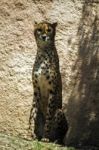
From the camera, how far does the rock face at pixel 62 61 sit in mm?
11805

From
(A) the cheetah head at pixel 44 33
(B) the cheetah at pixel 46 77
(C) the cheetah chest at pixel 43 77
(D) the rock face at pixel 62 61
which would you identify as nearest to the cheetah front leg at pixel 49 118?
(B) the cheetah at pixel 46 77

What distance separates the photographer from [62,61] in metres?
11.8

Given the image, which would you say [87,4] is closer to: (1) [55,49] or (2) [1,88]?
(1) [55,49]

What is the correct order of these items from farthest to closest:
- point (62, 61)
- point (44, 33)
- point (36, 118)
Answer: point (62, 61) < point (36, 118) < point (44, 33)

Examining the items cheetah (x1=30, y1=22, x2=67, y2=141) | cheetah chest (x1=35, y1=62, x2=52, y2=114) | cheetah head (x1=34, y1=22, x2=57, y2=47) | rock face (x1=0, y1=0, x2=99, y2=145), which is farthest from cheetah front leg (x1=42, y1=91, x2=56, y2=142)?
cheetah head (x1=34, y1=22, x2=57, y2=47)

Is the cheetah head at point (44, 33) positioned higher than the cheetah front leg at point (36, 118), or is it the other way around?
the cheetah head at point (44, 33)

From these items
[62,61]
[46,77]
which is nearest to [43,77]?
[46,77]

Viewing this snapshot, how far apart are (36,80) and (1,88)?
69 centimetres

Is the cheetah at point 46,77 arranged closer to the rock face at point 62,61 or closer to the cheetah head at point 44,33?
the cheetah head at point 44,33

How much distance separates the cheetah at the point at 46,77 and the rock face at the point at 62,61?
0.28 metres

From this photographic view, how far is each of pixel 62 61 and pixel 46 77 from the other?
487 mm

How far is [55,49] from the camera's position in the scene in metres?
11.6

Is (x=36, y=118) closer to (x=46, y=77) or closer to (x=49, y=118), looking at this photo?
(x=49, y=118)

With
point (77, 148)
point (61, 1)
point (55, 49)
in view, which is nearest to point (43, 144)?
point (77, 148)
